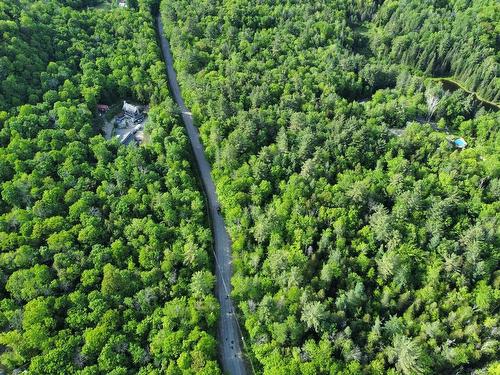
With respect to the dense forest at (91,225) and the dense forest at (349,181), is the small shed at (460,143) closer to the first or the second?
the dense forest at (349,181)

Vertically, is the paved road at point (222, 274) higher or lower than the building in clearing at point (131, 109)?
lower

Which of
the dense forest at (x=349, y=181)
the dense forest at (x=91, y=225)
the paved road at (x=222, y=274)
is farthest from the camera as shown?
the paved road at (x=222, y=274)

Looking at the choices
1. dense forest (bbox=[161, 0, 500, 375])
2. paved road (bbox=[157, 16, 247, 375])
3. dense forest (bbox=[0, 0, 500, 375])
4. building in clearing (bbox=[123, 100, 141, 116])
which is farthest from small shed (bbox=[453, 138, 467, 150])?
building in clearing (bbox=[123, 100, 141, 116])

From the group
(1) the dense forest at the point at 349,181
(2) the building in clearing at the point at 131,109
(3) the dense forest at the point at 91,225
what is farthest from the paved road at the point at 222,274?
(2) the building in clearing at the point at 131,109

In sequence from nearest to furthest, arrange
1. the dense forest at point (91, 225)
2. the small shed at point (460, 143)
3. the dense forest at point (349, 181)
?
the dense forest at point (91, 225) → the dense forest at point (349, 181) → the small shed at point (460, 143)

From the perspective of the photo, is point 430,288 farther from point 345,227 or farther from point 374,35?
point 374,35

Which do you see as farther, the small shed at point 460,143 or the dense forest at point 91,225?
the small shed at point 460,143

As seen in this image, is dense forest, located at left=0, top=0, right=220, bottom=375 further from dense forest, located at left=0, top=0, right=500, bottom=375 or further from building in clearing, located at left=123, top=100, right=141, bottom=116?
building in clearing, located at left=123, top=100, right=141, bottom=116

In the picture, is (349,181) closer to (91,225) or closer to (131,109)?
(91,225)

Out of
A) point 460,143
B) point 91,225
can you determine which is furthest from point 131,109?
point 460,143
